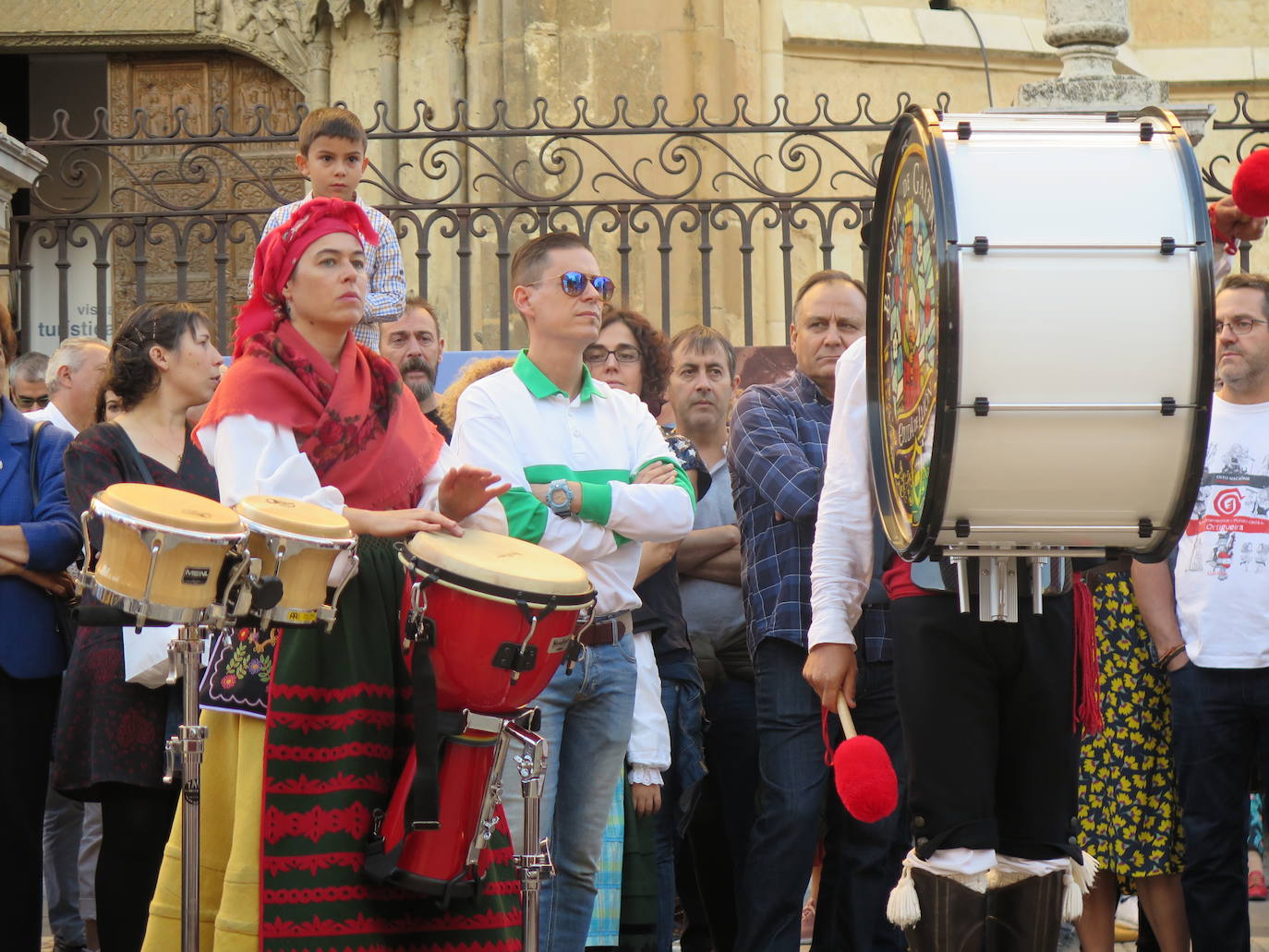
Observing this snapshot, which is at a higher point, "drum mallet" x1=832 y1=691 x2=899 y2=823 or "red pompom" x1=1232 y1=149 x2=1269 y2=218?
"red pompom" x1=1232 y1=149 x2=1269 y2=218

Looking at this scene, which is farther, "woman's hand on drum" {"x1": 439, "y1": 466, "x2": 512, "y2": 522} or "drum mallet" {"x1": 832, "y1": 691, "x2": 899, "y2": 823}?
"woman's hand on drum" {"x1": 439, "y1": 466, "x2": 512, "y2": 522}

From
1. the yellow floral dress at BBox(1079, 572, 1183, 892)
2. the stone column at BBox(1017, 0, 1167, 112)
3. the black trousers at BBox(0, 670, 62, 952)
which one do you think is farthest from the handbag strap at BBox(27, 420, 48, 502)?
the stone column at BBox(1017, 0, 1167, 112)

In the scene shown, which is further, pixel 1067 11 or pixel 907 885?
pixel 1067 11

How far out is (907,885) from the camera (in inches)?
150

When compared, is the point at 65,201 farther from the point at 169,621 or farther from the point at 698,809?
the point at 169,621

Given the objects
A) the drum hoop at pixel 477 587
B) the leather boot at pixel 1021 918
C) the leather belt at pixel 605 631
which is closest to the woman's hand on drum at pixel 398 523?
the drum hoop at pixel 477 587

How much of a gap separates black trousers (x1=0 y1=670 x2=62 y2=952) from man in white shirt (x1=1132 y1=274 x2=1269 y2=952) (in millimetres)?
3337

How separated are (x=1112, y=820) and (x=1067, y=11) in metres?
4.30

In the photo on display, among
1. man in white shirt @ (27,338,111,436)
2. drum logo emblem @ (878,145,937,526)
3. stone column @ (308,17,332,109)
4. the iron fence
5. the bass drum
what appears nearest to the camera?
the bass drum

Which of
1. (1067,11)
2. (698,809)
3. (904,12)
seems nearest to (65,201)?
(904,12)

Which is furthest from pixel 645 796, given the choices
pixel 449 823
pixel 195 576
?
pixel 195 576

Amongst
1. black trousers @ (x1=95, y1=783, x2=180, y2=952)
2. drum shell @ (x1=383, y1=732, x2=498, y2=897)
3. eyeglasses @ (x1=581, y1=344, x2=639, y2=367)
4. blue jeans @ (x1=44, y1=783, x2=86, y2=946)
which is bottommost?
blue jeans @ (x1=44, y1=783, x2=86, y2=946)

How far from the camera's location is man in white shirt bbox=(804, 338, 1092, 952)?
375cm

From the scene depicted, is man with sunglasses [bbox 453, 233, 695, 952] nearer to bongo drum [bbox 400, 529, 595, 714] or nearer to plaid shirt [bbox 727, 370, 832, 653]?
plaid shirt [bbox 727, 370, 832, 653]
